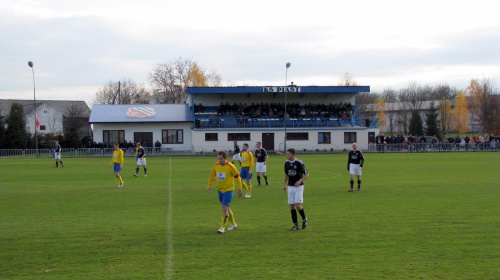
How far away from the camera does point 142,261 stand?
8531 millimetres

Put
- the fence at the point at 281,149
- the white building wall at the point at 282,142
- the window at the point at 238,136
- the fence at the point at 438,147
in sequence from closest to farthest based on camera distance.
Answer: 1. the fence at the point at 281,149
2. the fence at the point at 438,147
3. the white building wall at the point at 282,142
4. the window at the point at 238,136

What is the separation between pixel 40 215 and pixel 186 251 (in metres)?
6.41

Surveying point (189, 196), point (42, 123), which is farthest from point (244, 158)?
point (42, 123)

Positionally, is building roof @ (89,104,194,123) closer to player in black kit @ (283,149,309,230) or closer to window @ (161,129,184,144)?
window @ (161,129,184,144)

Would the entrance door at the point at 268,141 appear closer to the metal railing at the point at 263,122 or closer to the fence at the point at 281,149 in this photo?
the fence at the point at 281,149

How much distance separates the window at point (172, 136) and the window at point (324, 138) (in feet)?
54.5

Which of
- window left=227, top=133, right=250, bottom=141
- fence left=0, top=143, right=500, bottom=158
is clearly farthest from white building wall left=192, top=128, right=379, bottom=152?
window left=227, top=133, right=250, bottom=141

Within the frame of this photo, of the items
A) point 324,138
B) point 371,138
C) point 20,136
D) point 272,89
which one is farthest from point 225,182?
point 20,136

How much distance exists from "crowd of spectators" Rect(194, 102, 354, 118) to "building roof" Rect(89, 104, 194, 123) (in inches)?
96.7

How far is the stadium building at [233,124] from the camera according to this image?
57.2m

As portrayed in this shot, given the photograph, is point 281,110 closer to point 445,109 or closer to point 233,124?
point 233,124

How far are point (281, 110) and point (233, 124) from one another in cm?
704

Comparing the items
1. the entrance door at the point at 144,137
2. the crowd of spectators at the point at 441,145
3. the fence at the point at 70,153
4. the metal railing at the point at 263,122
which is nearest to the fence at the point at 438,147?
the crowd of spectators at the point at 441,145

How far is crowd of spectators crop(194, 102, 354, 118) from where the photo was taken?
2388 inches
